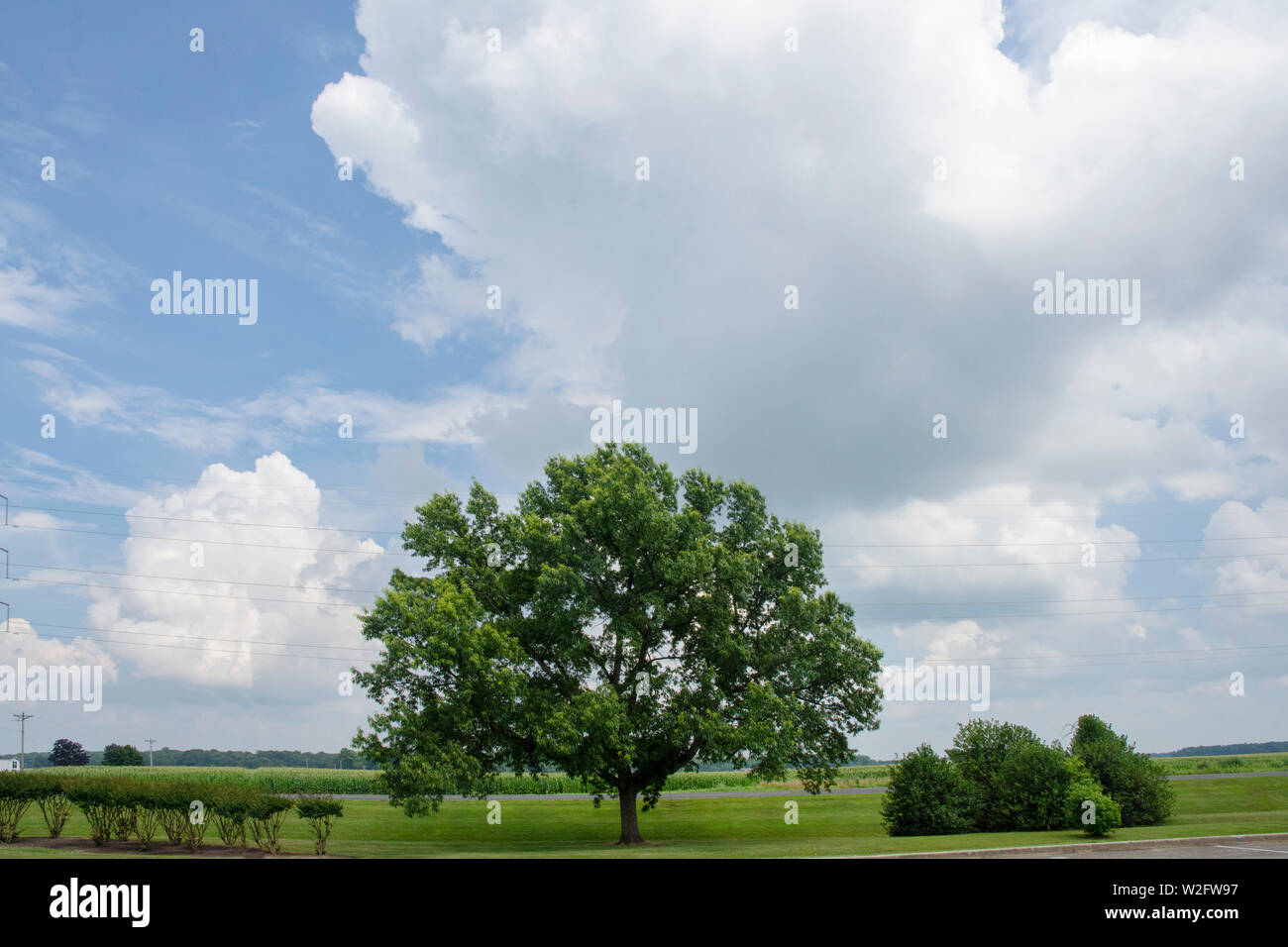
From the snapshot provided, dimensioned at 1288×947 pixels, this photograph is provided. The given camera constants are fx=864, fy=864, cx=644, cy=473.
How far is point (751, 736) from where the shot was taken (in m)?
32.2

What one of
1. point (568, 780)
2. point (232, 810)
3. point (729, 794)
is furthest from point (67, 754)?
→ point (232, 810)

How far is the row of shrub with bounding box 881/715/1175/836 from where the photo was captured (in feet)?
112

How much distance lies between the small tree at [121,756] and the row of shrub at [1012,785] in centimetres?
11687

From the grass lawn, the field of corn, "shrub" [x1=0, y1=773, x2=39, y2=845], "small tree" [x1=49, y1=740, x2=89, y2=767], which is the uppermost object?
"shrub" [x1=0, y1=773, x2=39, y2=845]

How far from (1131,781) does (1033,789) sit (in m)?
6.38

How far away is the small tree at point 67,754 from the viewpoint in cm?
13025

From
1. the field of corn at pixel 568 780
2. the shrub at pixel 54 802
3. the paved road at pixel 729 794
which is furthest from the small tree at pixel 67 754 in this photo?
the shrub at pixel 54 802

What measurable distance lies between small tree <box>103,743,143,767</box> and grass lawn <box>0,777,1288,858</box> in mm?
88840

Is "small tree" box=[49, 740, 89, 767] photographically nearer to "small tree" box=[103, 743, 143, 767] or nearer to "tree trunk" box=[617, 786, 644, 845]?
"small tree" box=[103, 743, 143, 767]

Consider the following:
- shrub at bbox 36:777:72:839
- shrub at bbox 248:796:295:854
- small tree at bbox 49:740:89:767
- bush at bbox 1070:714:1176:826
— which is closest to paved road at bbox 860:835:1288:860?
bush at bbox 1070:714:1176:826

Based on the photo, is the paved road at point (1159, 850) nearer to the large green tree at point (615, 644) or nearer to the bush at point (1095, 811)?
the bush at point (1095, 811)
